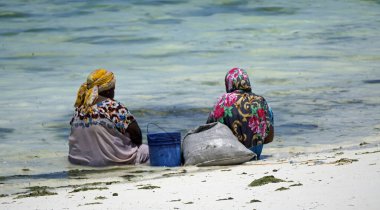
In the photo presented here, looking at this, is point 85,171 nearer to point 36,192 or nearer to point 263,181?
point 36,192

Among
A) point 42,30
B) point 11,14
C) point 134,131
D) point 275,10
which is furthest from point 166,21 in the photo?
point 134,131

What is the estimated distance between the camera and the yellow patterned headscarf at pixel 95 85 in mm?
10109

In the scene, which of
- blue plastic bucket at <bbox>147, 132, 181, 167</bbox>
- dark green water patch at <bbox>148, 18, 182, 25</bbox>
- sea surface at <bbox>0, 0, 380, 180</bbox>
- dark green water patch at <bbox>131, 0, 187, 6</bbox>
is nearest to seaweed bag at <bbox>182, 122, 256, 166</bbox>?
blue plastic bucket at <bbox>147, 132, 181, 167</bbox>

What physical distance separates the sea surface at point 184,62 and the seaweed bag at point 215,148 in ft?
4.33

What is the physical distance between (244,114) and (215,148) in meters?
0.64

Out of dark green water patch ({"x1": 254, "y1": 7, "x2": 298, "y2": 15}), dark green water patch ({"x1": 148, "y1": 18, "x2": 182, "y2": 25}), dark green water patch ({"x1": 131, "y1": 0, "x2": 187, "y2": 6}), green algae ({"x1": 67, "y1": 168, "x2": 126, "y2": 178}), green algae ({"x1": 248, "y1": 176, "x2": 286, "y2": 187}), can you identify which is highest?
green algae ({"x1": 248, "y1": 176, "x2": 286, "y2": 187})

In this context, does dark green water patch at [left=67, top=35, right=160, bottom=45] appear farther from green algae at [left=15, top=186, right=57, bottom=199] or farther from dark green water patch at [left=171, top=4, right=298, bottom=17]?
green algae at [left=15, top=186, right=57, bottom=199]

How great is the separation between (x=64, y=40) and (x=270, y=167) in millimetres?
18256

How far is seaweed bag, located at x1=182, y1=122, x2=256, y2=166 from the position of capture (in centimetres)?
956

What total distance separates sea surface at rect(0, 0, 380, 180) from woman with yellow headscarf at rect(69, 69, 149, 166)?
1.22 ft

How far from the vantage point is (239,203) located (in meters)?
6.66

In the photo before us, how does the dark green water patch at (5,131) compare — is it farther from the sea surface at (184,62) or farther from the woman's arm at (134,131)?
the woman's arm at (134,131)

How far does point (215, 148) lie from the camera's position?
9.62 metres

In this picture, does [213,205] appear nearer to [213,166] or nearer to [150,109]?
[213,166]
